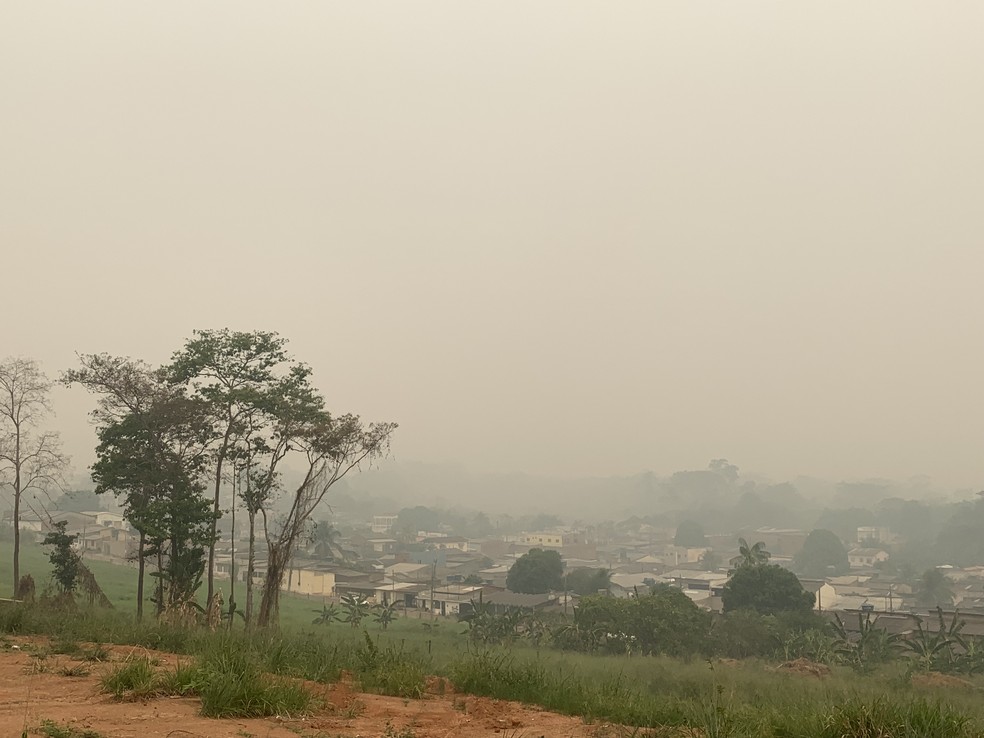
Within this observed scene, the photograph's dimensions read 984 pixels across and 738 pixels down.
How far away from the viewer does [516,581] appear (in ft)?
246

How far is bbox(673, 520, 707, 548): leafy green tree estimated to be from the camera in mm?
165675

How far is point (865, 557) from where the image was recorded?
132 metres

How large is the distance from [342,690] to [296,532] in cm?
1839

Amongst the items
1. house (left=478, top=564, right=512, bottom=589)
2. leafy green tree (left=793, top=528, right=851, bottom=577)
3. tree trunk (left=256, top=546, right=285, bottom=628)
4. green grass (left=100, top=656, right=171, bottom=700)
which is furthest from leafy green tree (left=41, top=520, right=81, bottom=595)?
leafy green tree (left=793, top=528, right=851, bottom=577)

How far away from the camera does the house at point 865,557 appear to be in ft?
424

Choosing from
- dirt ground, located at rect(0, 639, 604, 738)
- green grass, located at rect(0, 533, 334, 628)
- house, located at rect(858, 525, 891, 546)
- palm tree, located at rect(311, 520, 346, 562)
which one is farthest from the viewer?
house, located at rect(858, 525, 891, 546)

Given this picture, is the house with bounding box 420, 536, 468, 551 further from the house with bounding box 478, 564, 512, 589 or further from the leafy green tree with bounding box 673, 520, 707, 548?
the leafy green tree with bounding box 673, 520, 707, 548

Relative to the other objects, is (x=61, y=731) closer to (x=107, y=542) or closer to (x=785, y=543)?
(x=107, y=542)

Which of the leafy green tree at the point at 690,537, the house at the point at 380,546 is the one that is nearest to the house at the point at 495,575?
the house at the point at 380,546

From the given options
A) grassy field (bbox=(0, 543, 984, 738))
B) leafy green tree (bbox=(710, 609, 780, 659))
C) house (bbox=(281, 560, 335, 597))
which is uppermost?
grassy field (bbox=(0, 543, 984, 738))

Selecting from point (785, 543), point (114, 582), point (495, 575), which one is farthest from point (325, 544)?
point (785, 543)

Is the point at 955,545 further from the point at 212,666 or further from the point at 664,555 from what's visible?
the point at 212,666

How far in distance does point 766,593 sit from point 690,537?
395 ft

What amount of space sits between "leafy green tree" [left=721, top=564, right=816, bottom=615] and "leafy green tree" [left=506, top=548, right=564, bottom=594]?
23.6 meters
